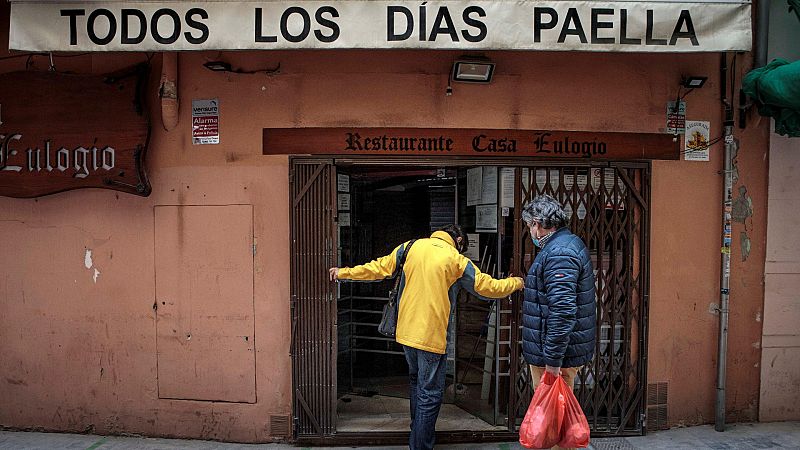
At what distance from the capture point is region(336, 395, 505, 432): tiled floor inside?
16.9ft

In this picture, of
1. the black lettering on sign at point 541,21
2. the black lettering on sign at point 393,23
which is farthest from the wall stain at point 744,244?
the black lettering on sign at point 393,23

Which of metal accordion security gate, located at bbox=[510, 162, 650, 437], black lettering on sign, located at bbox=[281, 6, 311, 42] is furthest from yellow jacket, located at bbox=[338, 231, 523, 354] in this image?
black lettering on sign, located at bbox=[281, 6, 311, 42]

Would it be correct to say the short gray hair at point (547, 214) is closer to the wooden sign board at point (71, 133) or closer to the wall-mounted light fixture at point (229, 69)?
the wall-mounted light fixture at point (229, 69)

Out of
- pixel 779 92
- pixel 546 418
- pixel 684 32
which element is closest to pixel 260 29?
pixel 684 32

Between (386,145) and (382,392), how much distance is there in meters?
2.73

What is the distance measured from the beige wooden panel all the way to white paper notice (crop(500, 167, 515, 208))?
2.24 meters

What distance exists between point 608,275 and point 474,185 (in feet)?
4.90

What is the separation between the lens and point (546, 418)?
→ 13.0 ft

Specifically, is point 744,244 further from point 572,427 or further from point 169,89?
point 169,89

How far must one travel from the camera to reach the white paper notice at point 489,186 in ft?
17.4

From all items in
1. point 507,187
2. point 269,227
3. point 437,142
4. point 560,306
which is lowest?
point 560,306

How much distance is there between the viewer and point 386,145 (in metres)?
4.91

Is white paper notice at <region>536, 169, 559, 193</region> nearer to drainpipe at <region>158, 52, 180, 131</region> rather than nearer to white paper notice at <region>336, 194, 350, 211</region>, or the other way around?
white paper notice at <region>336, 194, 350, 211</region>

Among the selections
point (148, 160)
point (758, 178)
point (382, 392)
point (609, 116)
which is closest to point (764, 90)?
point (758, 178)
